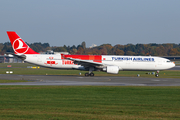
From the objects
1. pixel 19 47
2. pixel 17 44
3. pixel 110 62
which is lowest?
pixel 110 62

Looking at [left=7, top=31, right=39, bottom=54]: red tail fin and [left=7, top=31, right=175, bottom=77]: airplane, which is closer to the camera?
[left=7, top=31, right=175, bottom=77]: airplane

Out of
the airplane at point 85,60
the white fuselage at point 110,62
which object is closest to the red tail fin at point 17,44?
the airplane at point 85,60

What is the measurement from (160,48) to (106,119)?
189 meters

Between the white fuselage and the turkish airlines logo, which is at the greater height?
the turkish airlines logo

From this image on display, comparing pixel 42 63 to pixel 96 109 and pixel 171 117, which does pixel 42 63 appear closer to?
pixel 96 109

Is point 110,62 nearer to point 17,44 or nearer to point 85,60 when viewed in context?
point 85,60

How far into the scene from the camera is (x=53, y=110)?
12.4 meters

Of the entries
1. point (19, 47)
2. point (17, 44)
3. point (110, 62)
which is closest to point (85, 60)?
point (110, 62)

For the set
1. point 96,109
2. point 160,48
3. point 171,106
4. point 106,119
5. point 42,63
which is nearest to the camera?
point 106,119

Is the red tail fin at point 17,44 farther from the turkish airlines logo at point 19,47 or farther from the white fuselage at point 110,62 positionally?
the white fuselage at point 110,62

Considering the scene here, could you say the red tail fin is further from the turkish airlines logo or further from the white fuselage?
the white fuselage

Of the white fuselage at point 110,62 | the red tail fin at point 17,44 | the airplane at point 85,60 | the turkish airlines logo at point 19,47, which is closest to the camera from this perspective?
the airplane at point 85,60

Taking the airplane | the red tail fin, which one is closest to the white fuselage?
the airplane

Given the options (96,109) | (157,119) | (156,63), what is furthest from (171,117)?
(156,63)
